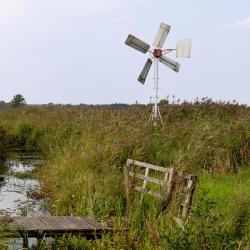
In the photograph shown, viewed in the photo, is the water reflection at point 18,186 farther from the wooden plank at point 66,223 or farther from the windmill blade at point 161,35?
the windmill blade at point 161,35

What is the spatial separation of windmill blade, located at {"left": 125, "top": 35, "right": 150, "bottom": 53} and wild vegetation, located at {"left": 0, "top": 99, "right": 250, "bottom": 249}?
2893mm

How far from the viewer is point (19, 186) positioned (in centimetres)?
1485

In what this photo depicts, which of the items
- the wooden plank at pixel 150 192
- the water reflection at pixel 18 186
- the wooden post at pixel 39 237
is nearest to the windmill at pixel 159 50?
the water reflection at pixel 18 186

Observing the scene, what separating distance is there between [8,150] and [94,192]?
13123mm

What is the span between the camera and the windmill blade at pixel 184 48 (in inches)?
848

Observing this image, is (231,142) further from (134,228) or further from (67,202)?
(134,228)

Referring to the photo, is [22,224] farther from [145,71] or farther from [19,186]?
[145,71]

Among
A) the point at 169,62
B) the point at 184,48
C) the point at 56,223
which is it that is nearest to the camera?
the point at 56,223

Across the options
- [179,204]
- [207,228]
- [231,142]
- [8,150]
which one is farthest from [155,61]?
[207,228]

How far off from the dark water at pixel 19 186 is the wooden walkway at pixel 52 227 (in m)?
0.25

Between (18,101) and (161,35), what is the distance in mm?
27861

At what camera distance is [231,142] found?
13.9 metres

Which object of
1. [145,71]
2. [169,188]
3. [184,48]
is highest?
[184,48]

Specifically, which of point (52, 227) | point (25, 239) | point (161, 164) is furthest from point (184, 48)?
point (25, 239)
